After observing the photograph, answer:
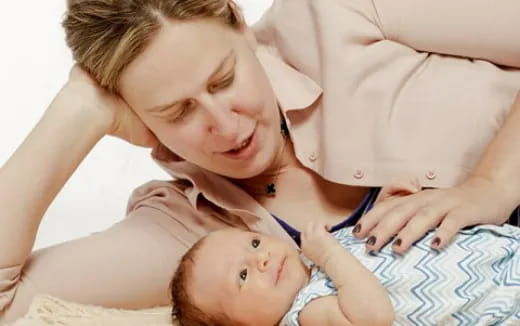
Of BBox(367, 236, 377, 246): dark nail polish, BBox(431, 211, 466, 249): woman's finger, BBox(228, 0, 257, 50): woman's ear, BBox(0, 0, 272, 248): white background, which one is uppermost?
BBox(228, 0, 257, 50): woman's ear

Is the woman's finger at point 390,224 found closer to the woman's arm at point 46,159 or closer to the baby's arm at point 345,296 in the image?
the baby's arm at point 345,296

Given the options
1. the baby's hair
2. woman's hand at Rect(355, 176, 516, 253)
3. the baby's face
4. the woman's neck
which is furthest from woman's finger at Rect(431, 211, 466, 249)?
the woman's neck

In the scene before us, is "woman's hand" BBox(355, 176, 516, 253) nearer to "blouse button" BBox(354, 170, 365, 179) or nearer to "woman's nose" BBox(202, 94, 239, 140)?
"blouse button" BBox(354, 170, 365, 179)

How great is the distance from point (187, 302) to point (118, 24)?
1.56 ft

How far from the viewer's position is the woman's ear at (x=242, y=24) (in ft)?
6.13

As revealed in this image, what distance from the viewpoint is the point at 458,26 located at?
191 centimetres

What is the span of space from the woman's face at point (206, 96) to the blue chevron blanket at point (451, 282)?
0.31 meters

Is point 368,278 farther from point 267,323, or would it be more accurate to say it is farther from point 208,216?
point 208,216

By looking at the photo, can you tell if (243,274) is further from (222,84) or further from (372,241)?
(222,84)

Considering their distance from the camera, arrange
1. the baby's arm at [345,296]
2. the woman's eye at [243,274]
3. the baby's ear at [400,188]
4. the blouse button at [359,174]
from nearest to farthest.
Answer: the baby's arm at [345,296]
the woman's eye at [243,274]
the baby's ear at [400,188]
the blouse button at [359,174]

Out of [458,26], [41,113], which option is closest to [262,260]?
[458,26]

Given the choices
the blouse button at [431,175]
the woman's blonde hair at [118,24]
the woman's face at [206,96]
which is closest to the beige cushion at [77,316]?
the woman's face at [206,96]

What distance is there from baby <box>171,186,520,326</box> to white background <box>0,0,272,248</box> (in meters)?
0.95

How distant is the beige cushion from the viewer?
5.82 ft
